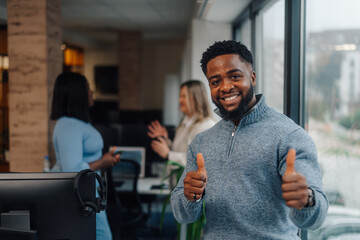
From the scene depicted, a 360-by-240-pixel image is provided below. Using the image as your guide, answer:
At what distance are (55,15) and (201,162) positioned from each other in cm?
254

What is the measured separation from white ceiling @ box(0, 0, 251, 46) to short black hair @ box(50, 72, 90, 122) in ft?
5.85

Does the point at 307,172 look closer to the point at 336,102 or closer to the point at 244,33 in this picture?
the point at 336,102

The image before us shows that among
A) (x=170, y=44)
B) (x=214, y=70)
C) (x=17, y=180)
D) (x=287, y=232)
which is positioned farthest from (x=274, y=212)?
(x=170, y=44)

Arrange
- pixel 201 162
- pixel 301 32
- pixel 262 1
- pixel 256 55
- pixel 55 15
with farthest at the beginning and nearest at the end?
pixel 256 55 → pixel 55 15 → pixel 262 1 → pixel 301 32 → pixel 201 162

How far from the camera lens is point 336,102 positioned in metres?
1.75

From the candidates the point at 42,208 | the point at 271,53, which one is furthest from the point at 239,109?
the point at 271,53

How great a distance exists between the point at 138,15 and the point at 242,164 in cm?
555

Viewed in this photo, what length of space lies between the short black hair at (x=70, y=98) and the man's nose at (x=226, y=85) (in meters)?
1.06

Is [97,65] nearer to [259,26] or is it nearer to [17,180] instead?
[259,26]

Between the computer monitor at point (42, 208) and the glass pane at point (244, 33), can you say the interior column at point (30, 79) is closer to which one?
the glass pane at point (244, 33)

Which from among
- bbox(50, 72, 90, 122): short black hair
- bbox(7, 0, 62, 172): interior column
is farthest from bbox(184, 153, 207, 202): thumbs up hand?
bbox(7, 0, 62, 172): interior column

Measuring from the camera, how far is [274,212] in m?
1.12

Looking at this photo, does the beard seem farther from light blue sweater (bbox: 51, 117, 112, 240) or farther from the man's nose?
light blue sweater (bbox: 51, 117, 112, 240)

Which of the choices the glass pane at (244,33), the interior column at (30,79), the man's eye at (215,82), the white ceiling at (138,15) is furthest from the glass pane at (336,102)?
the interior column at (30,79)
